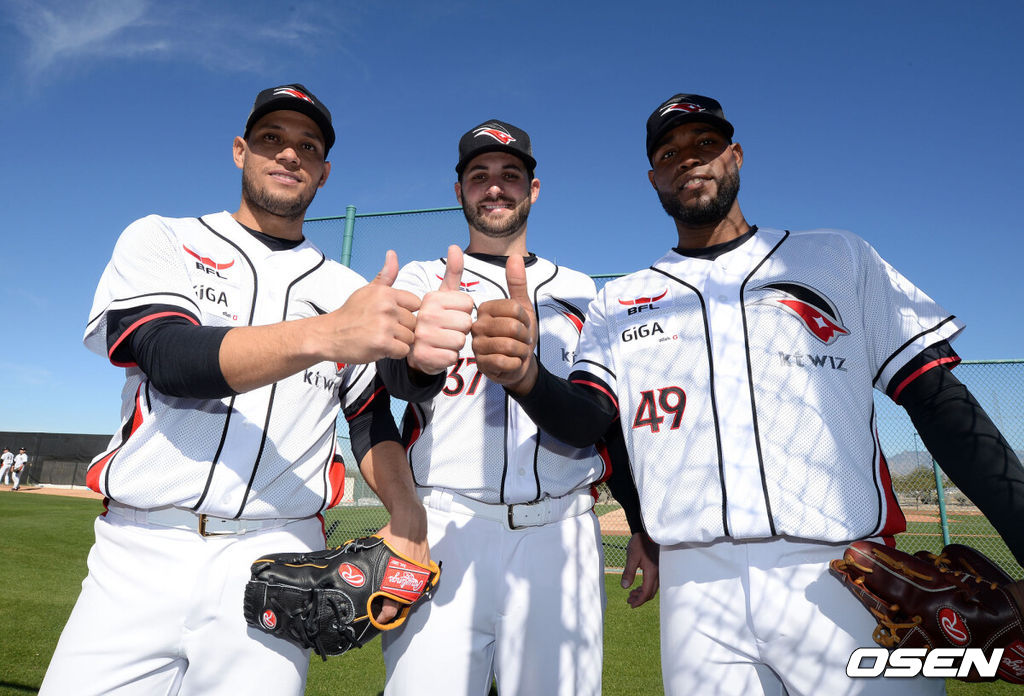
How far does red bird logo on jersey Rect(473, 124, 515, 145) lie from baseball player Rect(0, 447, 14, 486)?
33.1 m

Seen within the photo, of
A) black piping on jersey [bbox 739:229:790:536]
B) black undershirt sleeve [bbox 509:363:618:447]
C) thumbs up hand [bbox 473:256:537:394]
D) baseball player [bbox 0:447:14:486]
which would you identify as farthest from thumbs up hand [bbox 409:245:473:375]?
baseball player [bbox 0:447:14:486]

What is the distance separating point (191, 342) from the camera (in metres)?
1.52

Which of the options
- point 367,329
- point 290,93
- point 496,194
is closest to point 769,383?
point 367,329

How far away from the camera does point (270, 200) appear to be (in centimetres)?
223

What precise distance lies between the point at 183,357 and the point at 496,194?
1.47m

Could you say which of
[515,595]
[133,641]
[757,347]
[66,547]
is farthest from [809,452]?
[66,547]

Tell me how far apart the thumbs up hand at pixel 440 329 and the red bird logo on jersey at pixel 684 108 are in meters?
1.25

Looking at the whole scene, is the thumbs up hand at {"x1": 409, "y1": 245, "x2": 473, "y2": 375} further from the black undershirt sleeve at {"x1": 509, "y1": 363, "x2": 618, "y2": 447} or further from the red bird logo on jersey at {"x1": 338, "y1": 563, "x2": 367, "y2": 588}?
the red bird logo on jersey at {"x1": 338, "y1": 563, "x2": 367, "y2": 588}

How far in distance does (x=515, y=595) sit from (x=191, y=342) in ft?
4.16

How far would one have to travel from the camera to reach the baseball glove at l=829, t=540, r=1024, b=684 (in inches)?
62.0

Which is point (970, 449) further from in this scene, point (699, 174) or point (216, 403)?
point (216, 403)

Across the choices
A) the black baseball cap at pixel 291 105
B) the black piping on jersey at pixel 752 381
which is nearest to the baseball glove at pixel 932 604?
the black piping on jersey at pixel 752 381

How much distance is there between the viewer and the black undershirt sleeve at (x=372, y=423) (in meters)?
2.16

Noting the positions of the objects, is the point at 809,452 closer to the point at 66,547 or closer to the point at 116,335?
the point at 116,335
